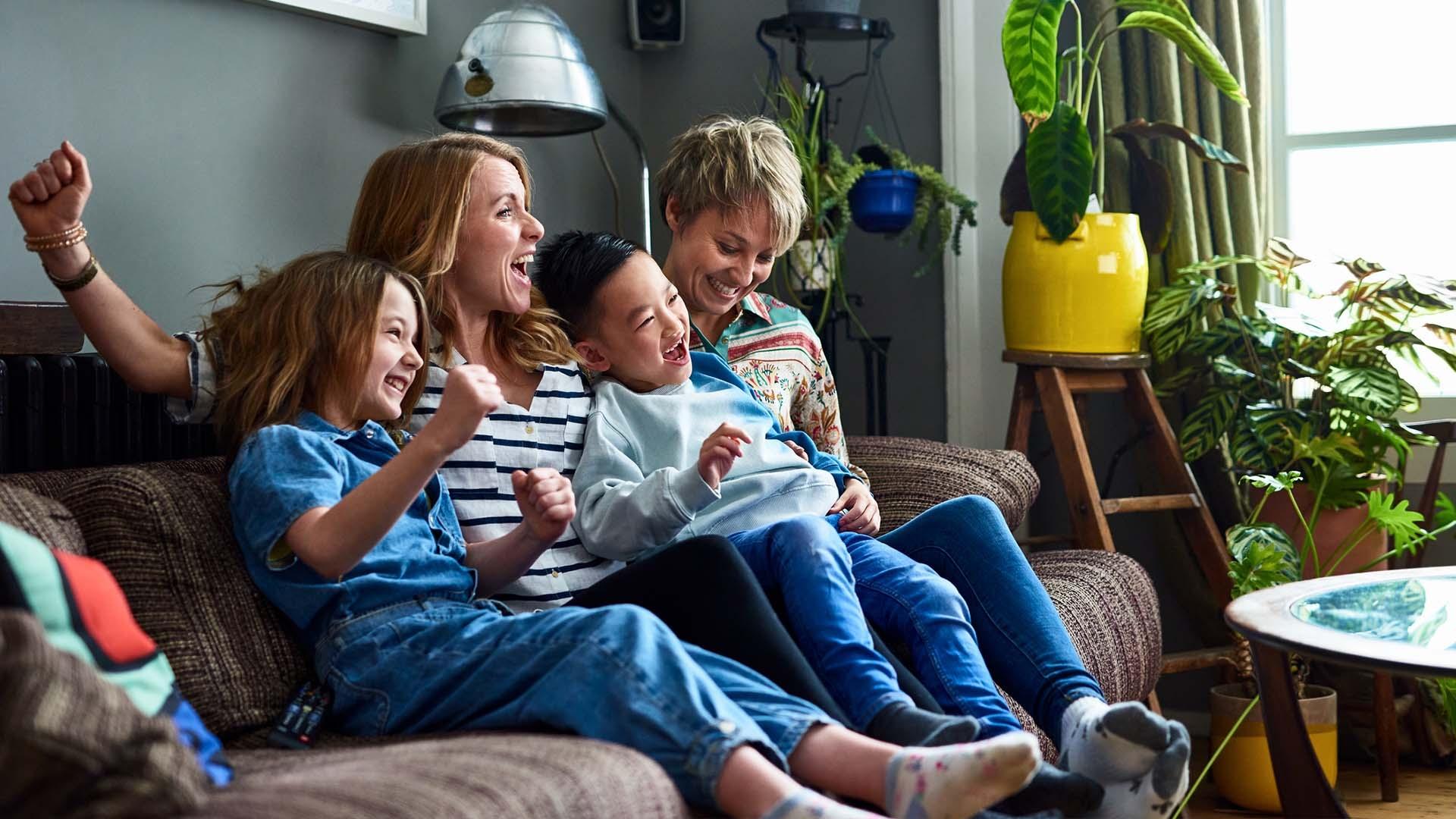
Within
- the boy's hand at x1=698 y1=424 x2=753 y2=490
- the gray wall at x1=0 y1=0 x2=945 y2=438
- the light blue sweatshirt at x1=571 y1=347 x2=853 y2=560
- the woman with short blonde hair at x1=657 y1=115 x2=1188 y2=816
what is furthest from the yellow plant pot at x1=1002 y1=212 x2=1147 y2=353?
the boy's hand at x1=698 y1=424 x2=753 y2=490

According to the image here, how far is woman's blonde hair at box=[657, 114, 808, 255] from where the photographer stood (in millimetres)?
2117

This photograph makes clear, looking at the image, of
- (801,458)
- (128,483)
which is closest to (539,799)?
(128,483)

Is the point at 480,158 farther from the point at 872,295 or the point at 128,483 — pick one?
the point at 872,295

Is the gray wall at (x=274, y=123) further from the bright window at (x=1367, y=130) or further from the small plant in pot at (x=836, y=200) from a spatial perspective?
the bright window at (x=1367, y=130)

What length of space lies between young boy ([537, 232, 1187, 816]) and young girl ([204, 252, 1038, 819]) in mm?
140

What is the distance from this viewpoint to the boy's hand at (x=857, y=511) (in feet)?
6.29

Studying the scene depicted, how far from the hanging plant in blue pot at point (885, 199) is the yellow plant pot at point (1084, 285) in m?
0.27

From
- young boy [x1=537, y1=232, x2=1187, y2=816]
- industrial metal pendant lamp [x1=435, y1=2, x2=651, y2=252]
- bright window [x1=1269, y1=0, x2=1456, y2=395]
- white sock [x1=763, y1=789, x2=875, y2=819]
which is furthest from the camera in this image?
bright window [x1=1269, y1=0, x2=1456, y2=395]

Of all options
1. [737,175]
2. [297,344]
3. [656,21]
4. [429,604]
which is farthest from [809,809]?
[656,21]

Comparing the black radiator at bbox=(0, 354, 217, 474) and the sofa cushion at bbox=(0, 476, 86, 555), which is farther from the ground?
the black radiator at bbox=(0, 354, 217, 474)

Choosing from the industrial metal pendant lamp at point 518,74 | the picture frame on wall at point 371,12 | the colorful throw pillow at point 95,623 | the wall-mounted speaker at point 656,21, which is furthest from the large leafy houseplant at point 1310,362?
the colorful throw pillow at point 95,623

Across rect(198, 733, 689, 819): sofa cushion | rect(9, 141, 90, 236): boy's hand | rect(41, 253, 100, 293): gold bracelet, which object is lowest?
rect(198, 733, 689, 819): sofa cushion

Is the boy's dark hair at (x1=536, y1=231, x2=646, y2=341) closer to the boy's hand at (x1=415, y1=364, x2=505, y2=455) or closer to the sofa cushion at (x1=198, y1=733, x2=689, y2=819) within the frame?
the boy's hand at (x1=415, y1=364, x2=505, y2=455)

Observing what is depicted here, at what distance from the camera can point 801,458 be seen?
1891mm
